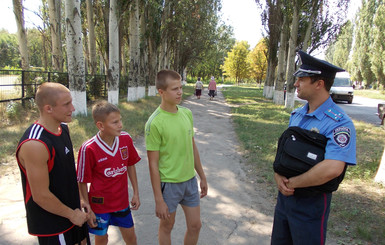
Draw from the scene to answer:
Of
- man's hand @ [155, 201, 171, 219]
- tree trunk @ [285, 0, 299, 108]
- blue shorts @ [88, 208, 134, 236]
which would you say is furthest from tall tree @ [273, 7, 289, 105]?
blue shorts @ [88, 208, 134, 236]

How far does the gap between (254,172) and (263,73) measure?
4736 centimetres

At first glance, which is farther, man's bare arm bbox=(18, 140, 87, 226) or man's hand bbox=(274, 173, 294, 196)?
man's hand bbox=(274, 173, 294, 196)

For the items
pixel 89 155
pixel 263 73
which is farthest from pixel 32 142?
pixel 263 73

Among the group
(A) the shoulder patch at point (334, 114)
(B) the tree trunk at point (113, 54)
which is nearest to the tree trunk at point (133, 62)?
(B) the tree trunk at point (113, 54)

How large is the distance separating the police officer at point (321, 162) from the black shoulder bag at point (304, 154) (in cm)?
4

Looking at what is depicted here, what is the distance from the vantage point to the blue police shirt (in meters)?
1.72

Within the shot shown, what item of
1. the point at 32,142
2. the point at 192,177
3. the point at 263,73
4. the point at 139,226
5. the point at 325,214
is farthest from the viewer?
the point at 263,73

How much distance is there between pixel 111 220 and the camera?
2346 millimetres

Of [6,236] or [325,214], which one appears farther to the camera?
[6,236]

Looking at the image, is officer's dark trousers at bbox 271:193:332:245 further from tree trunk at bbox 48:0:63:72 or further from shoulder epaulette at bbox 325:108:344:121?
tree trunk at bbox 48:0:63:72

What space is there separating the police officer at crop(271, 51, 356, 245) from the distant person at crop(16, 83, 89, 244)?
1.60m

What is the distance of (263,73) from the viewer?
49.8 metres

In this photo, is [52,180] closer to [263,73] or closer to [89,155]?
[89,155]

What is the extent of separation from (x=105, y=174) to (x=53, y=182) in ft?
1.64
